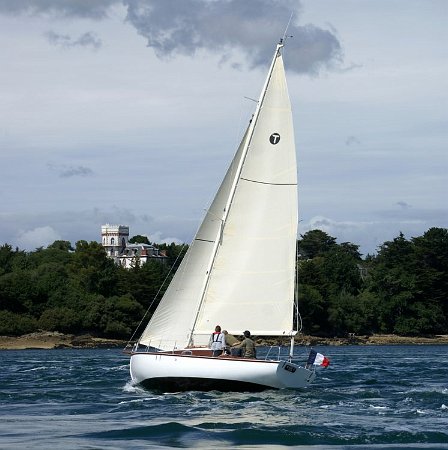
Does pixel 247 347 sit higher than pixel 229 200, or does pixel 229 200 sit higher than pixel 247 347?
pixel 229 200

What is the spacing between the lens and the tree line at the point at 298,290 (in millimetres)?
119562

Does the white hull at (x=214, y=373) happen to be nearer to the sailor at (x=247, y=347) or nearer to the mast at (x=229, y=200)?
the sailor at (x=247, y=347)

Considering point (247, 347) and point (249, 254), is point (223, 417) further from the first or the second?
point (249, 254)

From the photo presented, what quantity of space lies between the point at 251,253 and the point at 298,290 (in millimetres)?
99018

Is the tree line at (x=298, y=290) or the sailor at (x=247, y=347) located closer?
the sailor at (x=247, y=347)

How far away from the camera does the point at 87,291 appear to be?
131 meters

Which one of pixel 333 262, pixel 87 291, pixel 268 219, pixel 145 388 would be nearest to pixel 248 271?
pixel 268 219

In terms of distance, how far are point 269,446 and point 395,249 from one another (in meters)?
137

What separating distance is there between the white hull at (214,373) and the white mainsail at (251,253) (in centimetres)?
169

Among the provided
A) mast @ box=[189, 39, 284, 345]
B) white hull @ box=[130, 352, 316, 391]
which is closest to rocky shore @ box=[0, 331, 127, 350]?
mast @ box=[189, 39, 284, 345]

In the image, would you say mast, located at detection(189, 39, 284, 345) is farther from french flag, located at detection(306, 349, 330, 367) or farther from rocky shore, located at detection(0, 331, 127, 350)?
rocky shore, located at detection(0, 331, 127, 350)

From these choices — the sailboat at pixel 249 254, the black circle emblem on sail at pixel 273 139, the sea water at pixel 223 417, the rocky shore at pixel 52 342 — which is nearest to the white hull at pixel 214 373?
the sea water at pixel 223 417

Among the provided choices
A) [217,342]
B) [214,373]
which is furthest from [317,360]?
[214,373]

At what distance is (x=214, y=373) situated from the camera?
35688 mm
